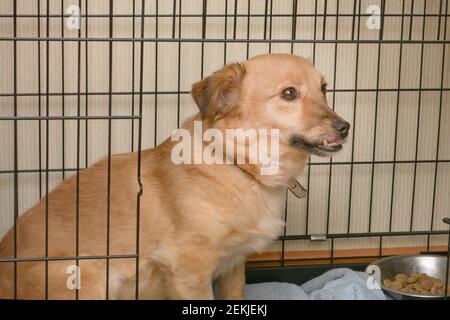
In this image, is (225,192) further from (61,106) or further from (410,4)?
(410,4)

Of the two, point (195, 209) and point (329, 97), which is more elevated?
point (329, 97)

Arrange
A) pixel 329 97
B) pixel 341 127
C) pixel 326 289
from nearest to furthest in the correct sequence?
pixel 341 127 → pixel 326 289 → pixel 329 97

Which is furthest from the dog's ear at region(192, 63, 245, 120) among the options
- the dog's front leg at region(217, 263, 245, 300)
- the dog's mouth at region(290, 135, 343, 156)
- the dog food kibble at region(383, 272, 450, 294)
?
the dog food kibble at region(383, 272, 450, 294)

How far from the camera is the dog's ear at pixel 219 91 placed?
2.66 meters

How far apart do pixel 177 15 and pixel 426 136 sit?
4.27ft

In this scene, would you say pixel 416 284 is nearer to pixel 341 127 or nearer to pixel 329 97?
pixel 329 97

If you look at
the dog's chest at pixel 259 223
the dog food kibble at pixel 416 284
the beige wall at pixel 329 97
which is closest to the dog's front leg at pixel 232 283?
the dog's chest at pixel 259 223

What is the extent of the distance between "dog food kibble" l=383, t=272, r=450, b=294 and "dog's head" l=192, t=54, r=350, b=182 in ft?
2.95

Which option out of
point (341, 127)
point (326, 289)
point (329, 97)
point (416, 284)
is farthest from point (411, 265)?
point (341, 127)

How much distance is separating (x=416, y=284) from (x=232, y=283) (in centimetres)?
79

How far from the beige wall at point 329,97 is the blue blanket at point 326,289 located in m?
0.40

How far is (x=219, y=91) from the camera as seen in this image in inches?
105

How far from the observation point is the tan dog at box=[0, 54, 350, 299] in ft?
8.77

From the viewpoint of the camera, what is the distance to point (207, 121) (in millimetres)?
2740
